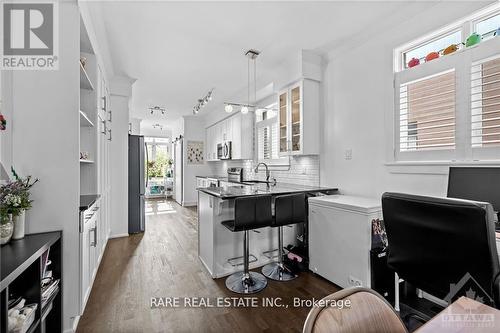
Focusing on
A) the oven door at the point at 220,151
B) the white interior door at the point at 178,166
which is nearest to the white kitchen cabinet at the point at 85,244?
the oven door at the point at 220,151

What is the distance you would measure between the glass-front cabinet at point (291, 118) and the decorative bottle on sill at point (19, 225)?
2.89 m

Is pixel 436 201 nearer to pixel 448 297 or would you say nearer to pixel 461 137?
pixel 448 297

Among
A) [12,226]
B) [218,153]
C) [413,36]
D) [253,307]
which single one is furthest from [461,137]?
[218,153]

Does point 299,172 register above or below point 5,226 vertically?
above

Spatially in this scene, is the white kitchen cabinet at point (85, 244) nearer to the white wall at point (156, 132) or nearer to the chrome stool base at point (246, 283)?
Result: the chrome stool base at point (246, 283)

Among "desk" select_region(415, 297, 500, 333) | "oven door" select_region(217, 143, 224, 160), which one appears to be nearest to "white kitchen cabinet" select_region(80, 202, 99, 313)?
"desk" select_region(415, 297, 500, 333)

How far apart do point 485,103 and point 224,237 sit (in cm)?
267

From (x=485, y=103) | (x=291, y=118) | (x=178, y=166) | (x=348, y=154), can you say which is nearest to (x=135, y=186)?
(x=291, y=118)

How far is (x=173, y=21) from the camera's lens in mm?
2602

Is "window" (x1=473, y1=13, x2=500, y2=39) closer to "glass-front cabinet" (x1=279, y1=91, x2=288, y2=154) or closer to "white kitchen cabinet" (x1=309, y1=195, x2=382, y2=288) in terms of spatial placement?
"white kitchen cabinet" (x1=309, y1=195, x2=382, y2=288)

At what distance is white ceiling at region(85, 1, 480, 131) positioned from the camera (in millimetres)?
2373

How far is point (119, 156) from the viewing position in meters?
4.23

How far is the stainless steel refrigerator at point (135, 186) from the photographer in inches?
176

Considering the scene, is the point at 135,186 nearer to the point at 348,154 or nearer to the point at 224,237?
the point at 224,237
